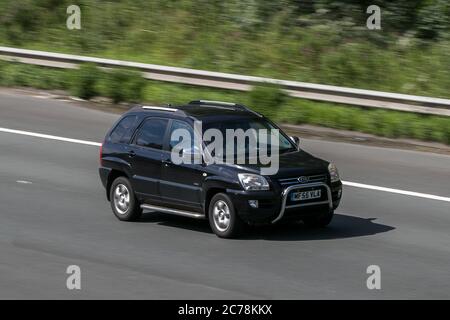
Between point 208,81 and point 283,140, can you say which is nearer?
point 283,140

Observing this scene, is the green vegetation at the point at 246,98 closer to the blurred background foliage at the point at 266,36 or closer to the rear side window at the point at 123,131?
the blurred background foliage at the point at 266,36

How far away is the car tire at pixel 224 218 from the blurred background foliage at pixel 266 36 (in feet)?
34.0

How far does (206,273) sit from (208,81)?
1161 centimetres

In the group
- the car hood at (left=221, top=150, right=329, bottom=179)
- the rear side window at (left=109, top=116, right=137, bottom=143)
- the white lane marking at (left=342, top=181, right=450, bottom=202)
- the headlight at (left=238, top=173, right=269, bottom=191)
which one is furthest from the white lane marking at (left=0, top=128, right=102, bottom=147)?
the headlight at (left=238, top=173, right=269, bottom=191)

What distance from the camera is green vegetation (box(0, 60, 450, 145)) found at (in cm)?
2006

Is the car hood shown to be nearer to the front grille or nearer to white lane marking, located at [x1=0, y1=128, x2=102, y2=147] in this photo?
the front grille

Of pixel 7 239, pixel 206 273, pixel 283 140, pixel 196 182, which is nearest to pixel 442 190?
pixel 283 140

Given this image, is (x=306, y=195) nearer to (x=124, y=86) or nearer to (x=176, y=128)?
(x=176, y=128)

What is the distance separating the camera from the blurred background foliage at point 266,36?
23859 mm

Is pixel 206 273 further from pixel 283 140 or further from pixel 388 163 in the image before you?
pixel 388 163

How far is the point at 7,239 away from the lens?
44.5ft

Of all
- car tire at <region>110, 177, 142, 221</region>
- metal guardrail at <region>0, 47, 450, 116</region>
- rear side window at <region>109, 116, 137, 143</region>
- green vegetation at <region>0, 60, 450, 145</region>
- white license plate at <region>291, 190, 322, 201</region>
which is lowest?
car tire at <region>110, 177, 142, 221</region>

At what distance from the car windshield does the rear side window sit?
1410 millimetres

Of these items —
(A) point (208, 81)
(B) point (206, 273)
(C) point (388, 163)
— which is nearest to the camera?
(B) point (206, 273)
